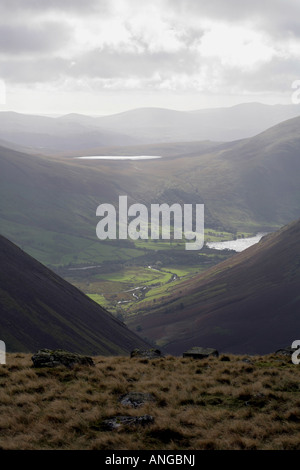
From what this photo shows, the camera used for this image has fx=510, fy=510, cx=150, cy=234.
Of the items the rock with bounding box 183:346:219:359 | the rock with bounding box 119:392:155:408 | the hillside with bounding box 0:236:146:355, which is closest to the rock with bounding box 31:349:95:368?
the rock with bounding box 119:392:155:408

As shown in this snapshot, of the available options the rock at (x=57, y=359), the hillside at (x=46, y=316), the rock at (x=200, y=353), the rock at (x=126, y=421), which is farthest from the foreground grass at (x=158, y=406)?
the hillside at (x=46, y=316)

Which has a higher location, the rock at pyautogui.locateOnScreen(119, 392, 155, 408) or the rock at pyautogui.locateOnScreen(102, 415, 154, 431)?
the rock at pyautogui.locateOnScreen(119, 392, 155, 408)

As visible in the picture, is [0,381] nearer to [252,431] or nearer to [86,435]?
[86,435]

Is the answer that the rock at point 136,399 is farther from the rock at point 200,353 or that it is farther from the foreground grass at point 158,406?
the rock at point 200,353

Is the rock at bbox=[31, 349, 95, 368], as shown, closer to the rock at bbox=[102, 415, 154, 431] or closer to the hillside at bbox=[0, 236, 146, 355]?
the rock at bbox=[102, 415, 154, 431]

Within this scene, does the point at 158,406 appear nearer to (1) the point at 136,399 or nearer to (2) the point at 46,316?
(1) the point at 136,399

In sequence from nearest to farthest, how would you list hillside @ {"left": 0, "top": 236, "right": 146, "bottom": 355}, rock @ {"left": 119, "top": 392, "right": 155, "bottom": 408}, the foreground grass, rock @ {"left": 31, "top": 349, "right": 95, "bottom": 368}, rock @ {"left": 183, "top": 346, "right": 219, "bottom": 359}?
the foreground grass < rock @ {"left": 119, "top": 392, "right": 155, "bottom": 408} < rock @ {"left": 31, "top": 349, "right": 95, "bottom": 368} < rock @ {"left": 183, "top": 346, "right": 219, "bottom": 359} < hillside @ {"left": 0, "top": 236, "right": 146, "bottom": 355}

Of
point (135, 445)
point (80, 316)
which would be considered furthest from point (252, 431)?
point (80, 316)
